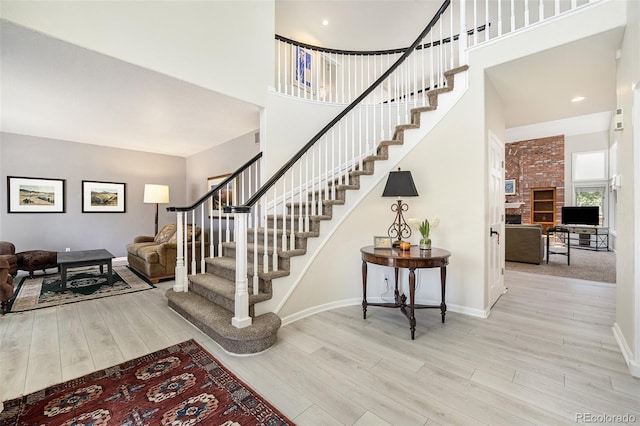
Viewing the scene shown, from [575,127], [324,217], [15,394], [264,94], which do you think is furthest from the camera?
[575,127]

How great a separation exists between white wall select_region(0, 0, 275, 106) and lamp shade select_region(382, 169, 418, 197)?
220cm

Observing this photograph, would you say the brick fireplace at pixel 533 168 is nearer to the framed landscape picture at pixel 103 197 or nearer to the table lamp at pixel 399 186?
Result: the table lamp at pixel 399 186

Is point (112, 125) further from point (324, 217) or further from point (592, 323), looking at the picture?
point (592, 323)

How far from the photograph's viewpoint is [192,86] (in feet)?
10.5

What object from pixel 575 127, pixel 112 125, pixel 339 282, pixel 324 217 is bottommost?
pixel 339 282

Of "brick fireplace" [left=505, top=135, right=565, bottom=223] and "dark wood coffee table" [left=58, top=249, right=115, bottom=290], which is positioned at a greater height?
"brick fireplace" [left=505, top=135, right=565, bottom=223]

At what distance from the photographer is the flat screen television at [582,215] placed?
280 inches

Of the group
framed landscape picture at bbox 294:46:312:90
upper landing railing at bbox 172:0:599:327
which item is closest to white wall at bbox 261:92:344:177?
upper landing railing at bbox 172:0:599:327

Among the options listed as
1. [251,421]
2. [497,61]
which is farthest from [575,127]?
[251,421]

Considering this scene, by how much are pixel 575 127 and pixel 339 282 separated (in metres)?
9.79

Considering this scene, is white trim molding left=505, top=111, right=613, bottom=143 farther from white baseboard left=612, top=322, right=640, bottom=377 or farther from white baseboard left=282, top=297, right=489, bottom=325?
white baseboard left=282, top=297, right=489, bottom=325

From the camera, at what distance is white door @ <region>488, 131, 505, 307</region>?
10.3ft

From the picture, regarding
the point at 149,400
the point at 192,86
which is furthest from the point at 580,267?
the point at 192,86

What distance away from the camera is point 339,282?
3.19m
